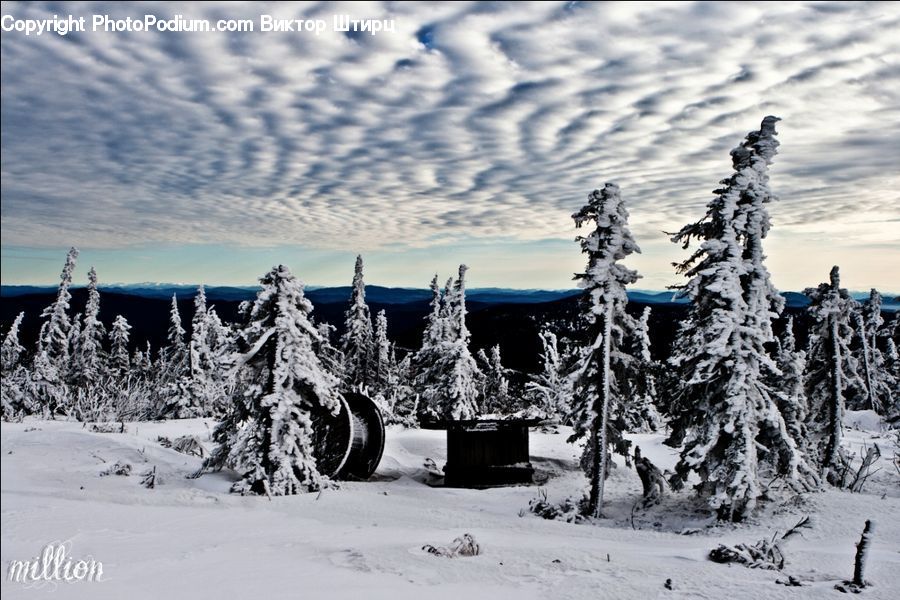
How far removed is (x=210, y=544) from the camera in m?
9.06

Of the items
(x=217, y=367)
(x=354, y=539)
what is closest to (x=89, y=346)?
(x=217, y=367)

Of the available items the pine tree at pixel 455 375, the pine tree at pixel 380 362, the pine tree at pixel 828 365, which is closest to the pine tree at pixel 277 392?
the pine tree at pixel 455 375

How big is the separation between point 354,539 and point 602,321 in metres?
10.6

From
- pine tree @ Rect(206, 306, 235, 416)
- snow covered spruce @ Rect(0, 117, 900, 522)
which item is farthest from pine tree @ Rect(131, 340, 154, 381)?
snow covered spruce @ Rect(0, 117, 900, 522)

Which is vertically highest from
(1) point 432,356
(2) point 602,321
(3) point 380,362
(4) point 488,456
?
(2) point 602,321

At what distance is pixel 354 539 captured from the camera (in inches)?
395

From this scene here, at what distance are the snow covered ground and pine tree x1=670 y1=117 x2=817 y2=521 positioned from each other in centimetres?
133

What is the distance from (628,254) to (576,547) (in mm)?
9922

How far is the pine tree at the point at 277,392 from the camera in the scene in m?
15.2

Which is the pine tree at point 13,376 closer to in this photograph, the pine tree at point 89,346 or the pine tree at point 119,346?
the pine tree at point 89,346

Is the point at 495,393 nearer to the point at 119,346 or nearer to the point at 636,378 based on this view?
the point at 636,378

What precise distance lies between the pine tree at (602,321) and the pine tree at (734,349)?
1.87 meters

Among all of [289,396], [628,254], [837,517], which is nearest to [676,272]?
[628,254]

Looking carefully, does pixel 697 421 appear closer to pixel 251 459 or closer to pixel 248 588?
pixel 251 459
